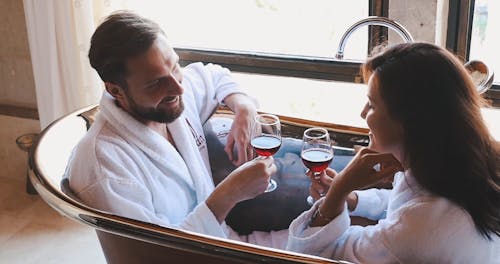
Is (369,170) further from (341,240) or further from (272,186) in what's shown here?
(272,186)

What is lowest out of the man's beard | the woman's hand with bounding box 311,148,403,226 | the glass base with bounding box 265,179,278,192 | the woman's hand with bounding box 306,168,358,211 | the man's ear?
the glass base with bounding box 265,179,278,192

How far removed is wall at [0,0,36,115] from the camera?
8.70 feet

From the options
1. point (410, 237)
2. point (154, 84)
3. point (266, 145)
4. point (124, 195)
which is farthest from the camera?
point (266, 145)

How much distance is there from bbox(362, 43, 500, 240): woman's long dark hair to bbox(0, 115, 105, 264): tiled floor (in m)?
1.49

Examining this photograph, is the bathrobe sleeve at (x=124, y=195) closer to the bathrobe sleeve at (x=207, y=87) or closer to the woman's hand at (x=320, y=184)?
the woman's hand at (x=320, y=184)

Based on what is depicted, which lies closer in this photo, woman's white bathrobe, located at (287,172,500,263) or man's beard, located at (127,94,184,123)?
woman's white bathrobe, located at (287,172,500,263)

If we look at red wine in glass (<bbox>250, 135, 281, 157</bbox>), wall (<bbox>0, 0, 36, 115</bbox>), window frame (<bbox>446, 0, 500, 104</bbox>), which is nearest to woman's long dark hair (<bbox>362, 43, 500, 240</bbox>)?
red wine in glass (<bbox>250, 135, 281, 157</bbox>)

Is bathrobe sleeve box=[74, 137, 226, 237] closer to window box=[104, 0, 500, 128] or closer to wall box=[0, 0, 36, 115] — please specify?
window box=[104, 0, 500, 128]

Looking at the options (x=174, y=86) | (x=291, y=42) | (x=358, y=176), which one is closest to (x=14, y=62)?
(x=291, y=42)

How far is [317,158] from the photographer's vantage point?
5.13 feet

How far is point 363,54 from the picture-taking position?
2381mm

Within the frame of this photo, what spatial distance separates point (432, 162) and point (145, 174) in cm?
67

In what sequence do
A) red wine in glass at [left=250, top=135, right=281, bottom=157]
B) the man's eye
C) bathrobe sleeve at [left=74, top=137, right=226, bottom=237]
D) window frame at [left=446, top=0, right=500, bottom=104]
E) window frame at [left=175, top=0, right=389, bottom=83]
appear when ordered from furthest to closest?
window frame at [left=175, top=0, right=389, bottom=83]
window frame at [left=446, top=0, right=500, bottom=104]
red wine in glass at [left=250, top=135, right=281, bottom=157]
the man's eye
bathrobe sleeve at [left=74, top=137, right=226, bottom=237]

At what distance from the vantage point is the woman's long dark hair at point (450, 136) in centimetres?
116
